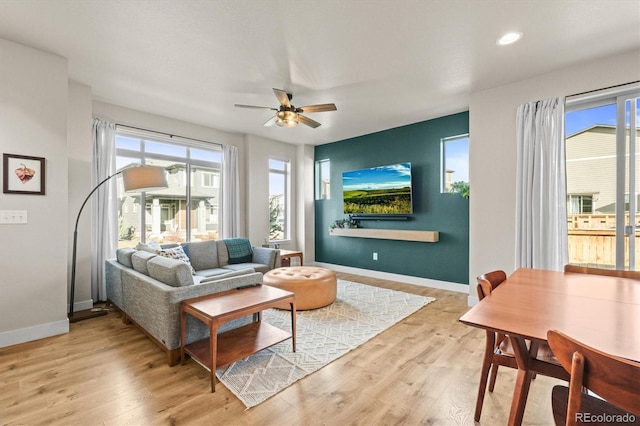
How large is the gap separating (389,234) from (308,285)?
84.4 inches

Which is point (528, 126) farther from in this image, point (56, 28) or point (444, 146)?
point (56, 28)

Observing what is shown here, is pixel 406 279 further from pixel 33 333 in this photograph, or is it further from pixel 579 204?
pixel 33 333

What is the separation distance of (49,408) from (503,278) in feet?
9.92

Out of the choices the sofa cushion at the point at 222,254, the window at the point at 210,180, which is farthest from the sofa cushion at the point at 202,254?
the window at the point at 210,180

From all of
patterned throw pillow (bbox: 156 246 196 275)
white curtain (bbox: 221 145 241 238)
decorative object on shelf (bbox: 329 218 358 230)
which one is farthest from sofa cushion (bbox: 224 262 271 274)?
decorative object on shelf (bbox: 329 218 358 230)

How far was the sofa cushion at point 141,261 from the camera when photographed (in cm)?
289

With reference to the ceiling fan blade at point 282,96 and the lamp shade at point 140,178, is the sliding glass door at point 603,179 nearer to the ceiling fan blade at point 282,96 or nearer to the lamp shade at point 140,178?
the ceiling fan blade at point 282,96

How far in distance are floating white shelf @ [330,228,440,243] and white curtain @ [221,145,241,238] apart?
196cm

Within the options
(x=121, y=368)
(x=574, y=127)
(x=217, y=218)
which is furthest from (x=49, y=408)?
(x=574, y=127)

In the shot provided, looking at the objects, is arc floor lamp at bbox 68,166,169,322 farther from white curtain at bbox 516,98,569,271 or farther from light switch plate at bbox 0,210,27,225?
white curtain at bbox 516,98,569,271

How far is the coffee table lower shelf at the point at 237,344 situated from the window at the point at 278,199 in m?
3.53

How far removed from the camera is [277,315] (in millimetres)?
3463

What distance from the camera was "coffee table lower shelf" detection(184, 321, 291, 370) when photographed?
2162 mm

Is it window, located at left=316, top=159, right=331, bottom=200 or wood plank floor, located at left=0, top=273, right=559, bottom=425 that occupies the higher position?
window, located at left=316, top=159, right=331, bottom=200
